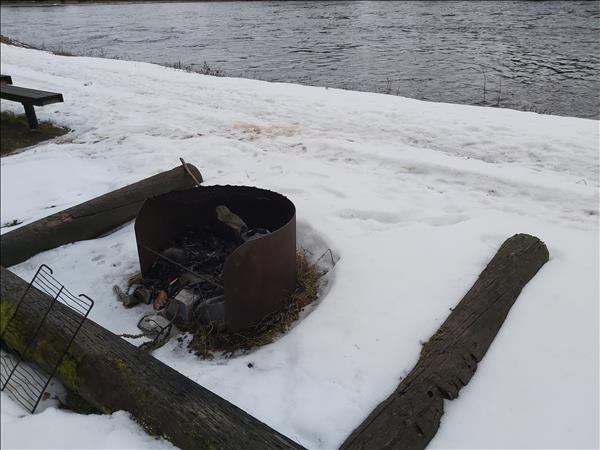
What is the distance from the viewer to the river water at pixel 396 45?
37.1ft

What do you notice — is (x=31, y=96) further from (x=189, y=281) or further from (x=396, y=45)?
(x=396, y=45)

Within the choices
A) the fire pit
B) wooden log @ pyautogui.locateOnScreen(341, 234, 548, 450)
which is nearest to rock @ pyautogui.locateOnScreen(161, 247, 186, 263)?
the fire pit

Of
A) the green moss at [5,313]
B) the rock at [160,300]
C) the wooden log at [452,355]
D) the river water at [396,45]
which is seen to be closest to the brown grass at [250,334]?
the rock at [160,300]

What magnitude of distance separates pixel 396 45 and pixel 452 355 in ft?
54.0

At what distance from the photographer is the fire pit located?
9.80ft

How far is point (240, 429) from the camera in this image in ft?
7.10

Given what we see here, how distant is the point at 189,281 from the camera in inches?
137

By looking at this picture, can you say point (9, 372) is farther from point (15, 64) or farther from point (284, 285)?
point (15, 64)

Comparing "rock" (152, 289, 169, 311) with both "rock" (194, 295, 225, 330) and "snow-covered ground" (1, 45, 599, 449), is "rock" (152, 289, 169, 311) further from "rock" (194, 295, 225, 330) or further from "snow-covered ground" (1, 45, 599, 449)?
"rock" (194, 295, 225, 330)

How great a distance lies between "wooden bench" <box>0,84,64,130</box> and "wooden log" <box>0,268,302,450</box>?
16.9ft

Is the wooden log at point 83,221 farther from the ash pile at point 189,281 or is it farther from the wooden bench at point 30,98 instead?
the wooden bench at point 30,98

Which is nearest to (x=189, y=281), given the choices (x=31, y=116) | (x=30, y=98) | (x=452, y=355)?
(x=452, y=355)

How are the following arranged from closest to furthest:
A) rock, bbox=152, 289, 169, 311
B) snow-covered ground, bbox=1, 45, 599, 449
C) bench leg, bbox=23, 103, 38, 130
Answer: snow-covered ground, bbox=1, 45, 599, 449 < rock, bbox=152, 289, 169, 311 < bench leg, bbox=23, 103, 38, 130

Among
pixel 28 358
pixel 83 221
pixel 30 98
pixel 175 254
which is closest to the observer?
pixel 28 358
